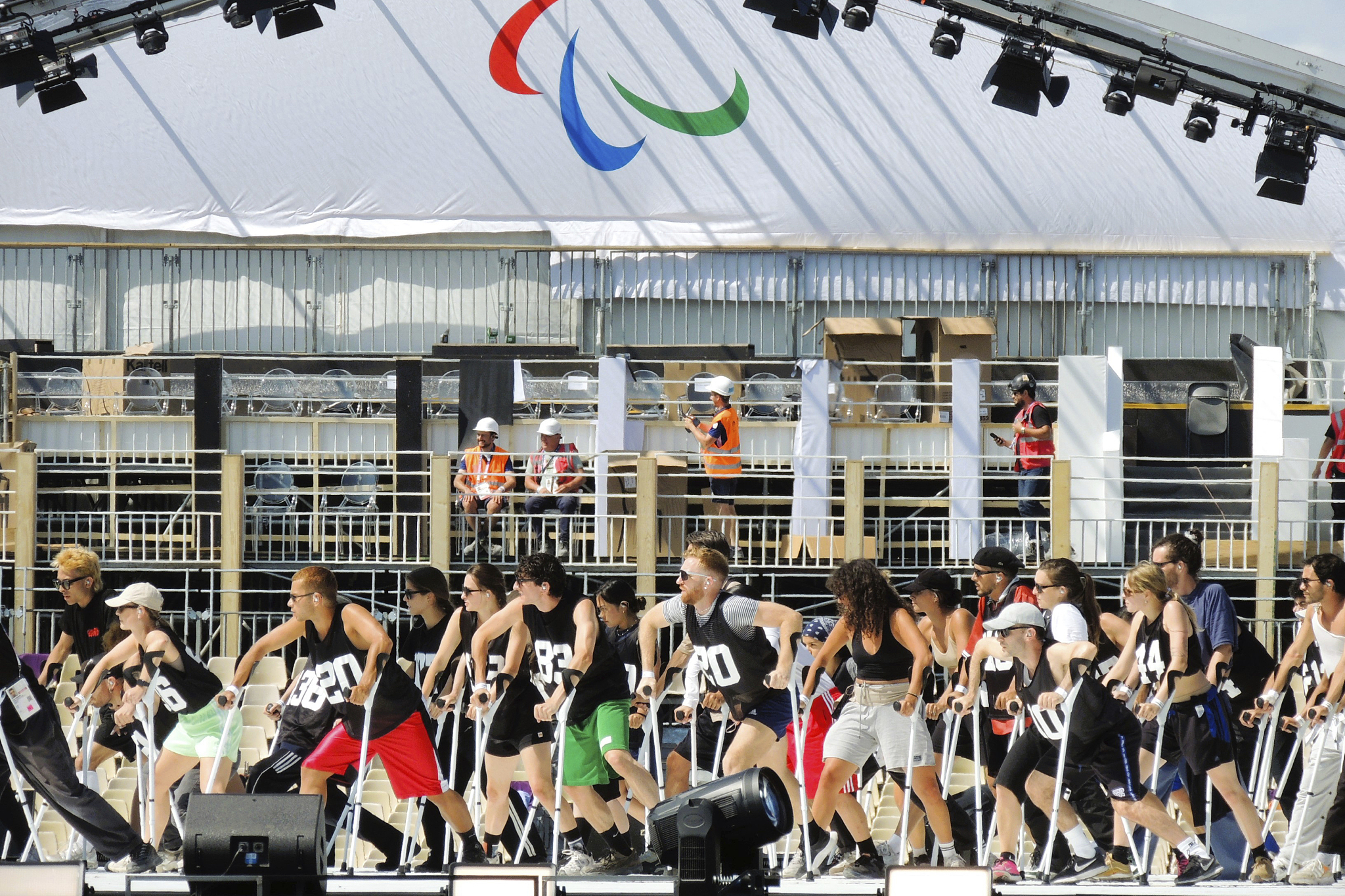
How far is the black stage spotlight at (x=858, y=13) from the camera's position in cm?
1295

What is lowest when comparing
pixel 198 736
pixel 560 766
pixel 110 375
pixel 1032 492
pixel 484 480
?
pixel 560 766

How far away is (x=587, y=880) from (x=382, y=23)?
601 inches

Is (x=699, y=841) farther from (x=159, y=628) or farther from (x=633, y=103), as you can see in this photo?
(x=633, y=103)

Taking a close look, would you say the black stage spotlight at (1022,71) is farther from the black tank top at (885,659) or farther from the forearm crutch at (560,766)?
the forearm crutch at (560,766)

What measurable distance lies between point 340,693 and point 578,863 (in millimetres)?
1460

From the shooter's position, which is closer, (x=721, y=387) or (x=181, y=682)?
(x=181, y=682)

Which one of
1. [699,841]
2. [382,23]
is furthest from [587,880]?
[382,23]

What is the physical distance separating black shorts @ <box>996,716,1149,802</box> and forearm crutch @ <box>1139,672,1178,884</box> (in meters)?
0.27

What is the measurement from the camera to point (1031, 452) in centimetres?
1228

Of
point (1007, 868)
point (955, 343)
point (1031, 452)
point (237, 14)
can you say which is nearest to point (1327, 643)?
point (1007, 868)

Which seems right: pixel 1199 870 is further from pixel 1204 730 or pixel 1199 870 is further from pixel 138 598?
pixel 138 598

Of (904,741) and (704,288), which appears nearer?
(904,741)

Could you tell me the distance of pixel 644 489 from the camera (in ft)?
37.6

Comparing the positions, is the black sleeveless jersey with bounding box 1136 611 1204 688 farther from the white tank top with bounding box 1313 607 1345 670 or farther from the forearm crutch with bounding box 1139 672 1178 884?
the white tank top with bounding box 1313 607 1345 670
